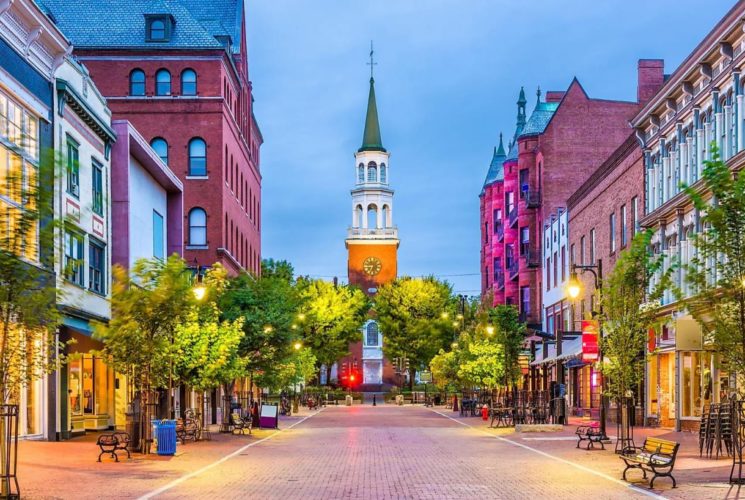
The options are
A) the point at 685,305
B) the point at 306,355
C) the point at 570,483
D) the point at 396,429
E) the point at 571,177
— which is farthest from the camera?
the point at 306,355

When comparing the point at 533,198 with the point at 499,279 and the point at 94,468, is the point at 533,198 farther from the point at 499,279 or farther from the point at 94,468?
the point at 94,468

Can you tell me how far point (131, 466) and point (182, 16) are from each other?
1623 inches

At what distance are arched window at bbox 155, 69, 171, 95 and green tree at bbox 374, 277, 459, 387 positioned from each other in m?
59.3

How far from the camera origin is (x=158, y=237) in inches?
2072

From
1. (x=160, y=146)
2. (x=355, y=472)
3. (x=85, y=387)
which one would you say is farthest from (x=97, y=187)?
(x=355, y=472)

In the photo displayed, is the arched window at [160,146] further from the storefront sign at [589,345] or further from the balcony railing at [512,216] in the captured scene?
the storefront sign at [589,345]

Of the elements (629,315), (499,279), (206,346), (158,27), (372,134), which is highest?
(372,134)

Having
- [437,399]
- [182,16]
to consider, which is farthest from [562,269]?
[437,399]

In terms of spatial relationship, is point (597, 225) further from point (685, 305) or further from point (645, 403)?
point (685, 305)

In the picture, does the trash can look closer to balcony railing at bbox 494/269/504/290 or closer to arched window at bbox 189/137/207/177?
arched window at bbox 189/137/207/177

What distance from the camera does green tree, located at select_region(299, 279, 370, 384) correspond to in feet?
374

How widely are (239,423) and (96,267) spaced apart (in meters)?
7.53

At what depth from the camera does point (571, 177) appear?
240 feet

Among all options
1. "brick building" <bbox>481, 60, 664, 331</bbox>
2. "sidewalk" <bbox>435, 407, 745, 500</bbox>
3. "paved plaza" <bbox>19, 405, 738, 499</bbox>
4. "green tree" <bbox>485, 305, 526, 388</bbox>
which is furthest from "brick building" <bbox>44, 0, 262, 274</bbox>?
"paved plaza" <bbox>19, 405, 738, 499</bbox>
